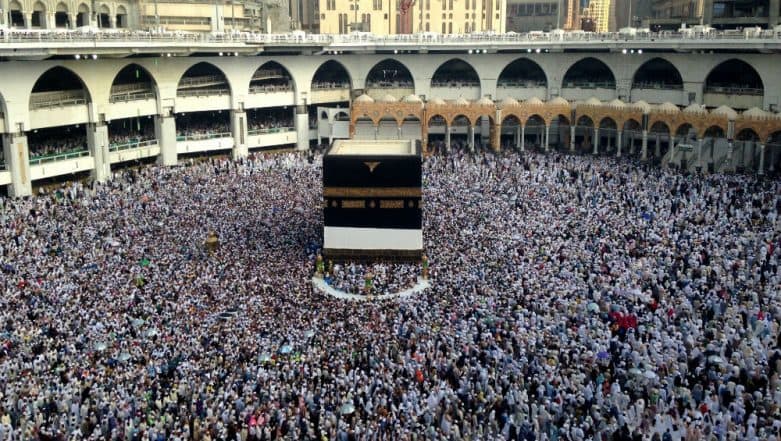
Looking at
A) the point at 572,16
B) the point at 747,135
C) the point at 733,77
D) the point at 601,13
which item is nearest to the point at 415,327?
the point at 747,135

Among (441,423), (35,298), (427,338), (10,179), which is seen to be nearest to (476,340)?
(427,338)

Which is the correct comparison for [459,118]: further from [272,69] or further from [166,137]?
[166,137]

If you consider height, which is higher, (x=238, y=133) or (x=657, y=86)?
(x=657, y=86)

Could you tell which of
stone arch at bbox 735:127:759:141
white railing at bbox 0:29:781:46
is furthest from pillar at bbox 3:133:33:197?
stone arch at bbox 735:127:759:141

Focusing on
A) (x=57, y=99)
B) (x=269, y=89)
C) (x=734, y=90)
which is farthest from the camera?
(x=269, y=89)

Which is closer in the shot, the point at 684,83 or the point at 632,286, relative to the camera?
the point at 632,286

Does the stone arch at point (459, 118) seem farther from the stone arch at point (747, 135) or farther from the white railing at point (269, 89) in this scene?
the stone arch at point (747, 135)

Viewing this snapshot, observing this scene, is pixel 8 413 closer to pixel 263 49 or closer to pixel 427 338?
pixel 427 338
